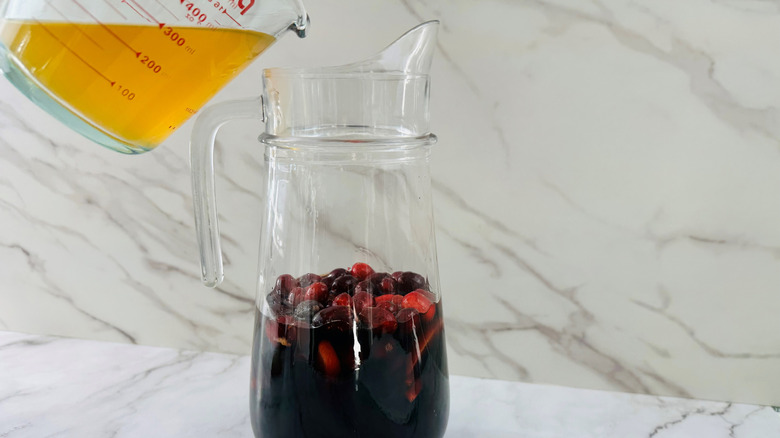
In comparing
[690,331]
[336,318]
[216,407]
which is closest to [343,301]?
[336,318]

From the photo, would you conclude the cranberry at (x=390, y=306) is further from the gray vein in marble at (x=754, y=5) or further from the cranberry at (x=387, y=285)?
the gray vein in marble at (x=754, y=5)

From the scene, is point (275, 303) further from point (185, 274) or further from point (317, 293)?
point (185, 274)

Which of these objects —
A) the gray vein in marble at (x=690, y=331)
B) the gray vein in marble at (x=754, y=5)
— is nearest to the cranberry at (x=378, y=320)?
the gray vein in marble at (x=690, y=331)

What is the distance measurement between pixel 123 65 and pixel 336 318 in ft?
0.77

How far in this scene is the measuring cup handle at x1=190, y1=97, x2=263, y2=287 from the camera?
0.57 m

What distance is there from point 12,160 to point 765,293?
2.77ft

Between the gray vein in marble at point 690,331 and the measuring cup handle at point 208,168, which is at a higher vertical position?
the measuring cup handle at point 208,168

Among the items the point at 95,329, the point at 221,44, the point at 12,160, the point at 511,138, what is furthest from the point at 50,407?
the point at 511,138

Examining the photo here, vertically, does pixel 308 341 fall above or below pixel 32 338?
above

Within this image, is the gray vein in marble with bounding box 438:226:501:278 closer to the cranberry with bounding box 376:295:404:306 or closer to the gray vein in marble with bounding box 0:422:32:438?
the cranberry with bounding box 376:295:404:306

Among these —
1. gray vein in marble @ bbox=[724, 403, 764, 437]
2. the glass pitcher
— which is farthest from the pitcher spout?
gray vein in marble @ bbox=[724, 403, 764, 437]

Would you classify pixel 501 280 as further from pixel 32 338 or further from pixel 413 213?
pixel 32 338

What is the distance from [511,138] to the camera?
0.68m

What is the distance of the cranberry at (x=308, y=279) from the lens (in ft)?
1.78
